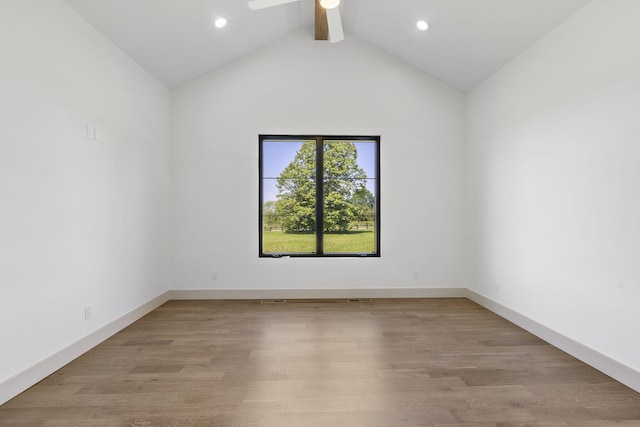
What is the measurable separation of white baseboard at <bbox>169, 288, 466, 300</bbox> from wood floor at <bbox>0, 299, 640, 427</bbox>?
0.93 m

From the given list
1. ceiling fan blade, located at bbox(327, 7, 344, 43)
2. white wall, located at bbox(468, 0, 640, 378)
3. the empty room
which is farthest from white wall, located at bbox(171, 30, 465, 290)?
ceiling fan blade, located at bbox(327, 7, 344, 43)

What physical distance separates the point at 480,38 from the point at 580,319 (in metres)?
2.81

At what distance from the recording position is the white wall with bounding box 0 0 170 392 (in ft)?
7.18

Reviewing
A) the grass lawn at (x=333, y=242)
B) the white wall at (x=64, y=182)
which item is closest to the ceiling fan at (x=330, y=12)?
the white wall at (x=64, y=182)

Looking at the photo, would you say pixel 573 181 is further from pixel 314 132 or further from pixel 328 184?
pixel 314 132

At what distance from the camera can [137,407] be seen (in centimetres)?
206

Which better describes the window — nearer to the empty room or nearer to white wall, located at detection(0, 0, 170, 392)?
the empty room

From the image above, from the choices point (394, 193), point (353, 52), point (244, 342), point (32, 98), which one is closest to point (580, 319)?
point (394, 193)

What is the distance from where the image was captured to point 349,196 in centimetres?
483

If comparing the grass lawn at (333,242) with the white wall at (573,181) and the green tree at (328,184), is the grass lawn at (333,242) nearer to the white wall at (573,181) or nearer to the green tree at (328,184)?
the green tree at (328,184)

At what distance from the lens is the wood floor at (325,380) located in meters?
1.96

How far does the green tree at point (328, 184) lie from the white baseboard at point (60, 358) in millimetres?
2224

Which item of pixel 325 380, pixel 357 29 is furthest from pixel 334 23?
pixel 325 380

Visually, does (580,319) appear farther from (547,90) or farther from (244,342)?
(244,342)
